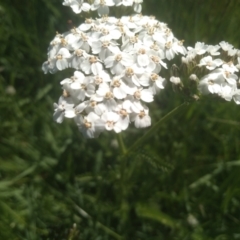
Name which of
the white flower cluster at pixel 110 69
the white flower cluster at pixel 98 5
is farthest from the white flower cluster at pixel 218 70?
the white flower cluster at pixel 98 5

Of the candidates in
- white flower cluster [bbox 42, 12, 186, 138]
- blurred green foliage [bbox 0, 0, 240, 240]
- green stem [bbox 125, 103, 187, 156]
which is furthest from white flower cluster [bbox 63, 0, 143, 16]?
green stem [bbox 125, 103, 187, 156]

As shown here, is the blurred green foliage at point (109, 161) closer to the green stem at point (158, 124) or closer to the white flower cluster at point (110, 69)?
the green stem at point (158, 124)

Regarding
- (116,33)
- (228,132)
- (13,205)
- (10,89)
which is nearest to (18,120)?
(10,89)

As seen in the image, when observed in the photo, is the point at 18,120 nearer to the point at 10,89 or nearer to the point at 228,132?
the point at 10,89

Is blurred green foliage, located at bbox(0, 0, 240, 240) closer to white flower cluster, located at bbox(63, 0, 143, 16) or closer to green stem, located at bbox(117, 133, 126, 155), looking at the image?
green stem, located at bbox(117, 133, 126, 155)

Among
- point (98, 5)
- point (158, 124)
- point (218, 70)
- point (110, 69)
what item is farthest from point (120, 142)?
point (98, 5)

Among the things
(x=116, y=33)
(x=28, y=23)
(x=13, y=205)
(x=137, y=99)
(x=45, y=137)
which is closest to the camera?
(x=137, y=99)
